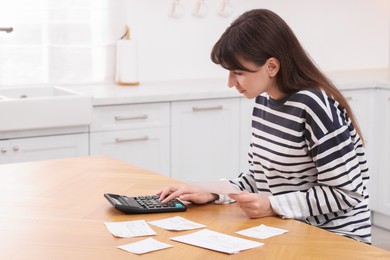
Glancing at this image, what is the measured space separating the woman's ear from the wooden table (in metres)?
0.39

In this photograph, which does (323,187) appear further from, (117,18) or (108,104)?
(117,18)

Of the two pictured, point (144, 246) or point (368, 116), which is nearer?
point (144, 246)

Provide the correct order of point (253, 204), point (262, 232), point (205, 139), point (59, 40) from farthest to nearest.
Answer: point (59, 40)
point (205, 139)
point (253, 204)
point (262, 232)

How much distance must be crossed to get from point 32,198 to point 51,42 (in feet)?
7.27

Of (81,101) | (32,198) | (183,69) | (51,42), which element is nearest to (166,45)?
(183,69)

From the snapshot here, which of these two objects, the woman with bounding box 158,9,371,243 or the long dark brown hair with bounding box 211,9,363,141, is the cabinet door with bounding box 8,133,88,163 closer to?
the woman with bounding box 158,9,371,243

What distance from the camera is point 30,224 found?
6.37 ft

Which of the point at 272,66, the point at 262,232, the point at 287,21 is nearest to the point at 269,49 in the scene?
the point at 272,66

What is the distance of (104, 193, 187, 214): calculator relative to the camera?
6.68 feet

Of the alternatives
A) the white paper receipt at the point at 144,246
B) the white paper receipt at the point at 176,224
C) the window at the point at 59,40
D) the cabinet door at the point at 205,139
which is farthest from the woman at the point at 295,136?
the window at the point at 59,40

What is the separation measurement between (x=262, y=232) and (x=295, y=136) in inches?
14.4

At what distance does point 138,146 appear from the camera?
13.0 feet

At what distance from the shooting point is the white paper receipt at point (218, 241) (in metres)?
1.73

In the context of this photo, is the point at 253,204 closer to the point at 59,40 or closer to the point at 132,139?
the point at 132,139
